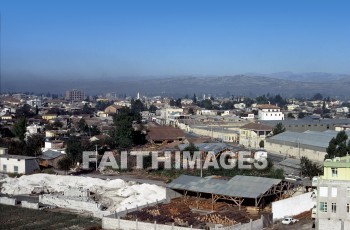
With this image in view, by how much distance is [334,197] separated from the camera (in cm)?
1516

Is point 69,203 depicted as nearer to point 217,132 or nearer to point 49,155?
point 49,155

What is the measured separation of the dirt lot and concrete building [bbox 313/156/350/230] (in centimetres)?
682

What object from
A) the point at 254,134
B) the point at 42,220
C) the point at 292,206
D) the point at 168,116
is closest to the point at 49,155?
the point at 42,220

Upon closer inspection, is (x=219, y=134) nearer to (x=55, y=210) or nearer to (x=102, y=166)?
(x=102, y=166)

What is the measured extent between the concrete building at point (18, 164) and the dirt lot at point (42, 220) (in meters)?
8.02

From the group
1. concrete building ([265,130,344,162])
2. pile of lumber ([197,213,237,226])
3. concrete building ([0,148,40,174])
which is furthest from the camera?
concrete building ([265,130,344,162])

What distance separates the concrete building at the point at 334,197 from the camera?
49.2 feet

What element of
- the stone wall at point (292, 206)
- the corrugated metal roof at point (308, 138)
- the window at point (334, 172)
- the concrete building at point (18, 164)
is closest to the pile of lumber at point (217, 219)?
the stone wall at point (292, 206)

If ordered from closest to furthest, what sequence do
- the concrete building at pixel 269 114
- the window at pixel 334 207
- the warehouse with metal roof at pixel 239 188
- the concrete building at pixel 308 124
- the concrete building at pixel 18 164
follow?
the window at pixel 334 207, the warehouse with metal roof at pixel 239 188, the concrete building at pixel 18 164, the concrete building at pixel 308 124, the concrete building at pixel 269 114

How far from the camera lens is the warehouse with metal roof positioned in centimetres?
1781

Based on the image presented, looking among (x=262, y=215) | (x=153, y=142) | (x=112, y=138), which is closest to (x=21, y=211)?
(x=262, y=215)

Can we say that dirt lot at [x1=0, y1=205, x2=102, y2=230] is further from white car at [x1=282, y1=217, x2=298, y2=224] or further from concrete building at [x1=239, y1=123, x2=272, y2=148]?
concrete building at [x1=239, y1=123, x2=272, y2=148]

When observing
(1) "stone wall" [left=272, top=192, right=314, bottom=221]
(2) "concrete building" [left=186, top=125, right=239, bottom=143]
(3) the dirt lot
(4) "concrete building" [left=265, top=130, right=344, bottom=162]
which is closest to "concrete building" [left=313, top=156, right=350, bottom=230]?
(1) "stone wall" [left=272, top=192, right=314, bottom=221]

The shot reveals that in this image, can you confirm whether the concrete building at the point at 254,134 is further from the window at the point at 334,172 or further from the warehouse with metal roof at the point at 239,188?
the window at the point at 334,172
